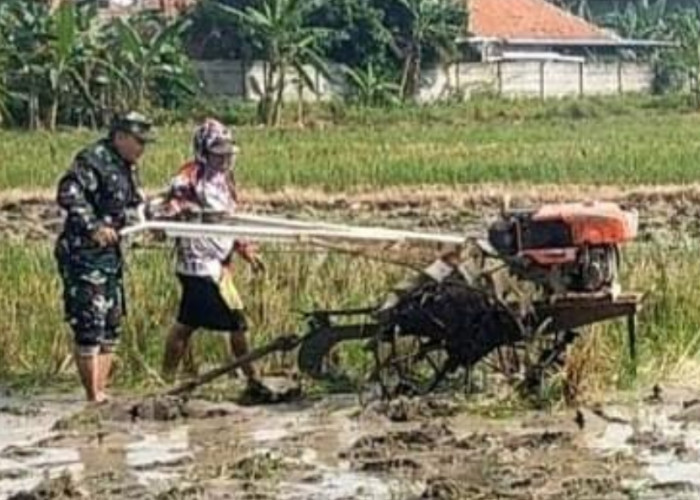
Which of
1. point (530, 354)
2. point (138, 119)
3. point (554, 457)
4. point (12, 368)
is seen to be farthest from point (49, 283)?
point (554, 457)

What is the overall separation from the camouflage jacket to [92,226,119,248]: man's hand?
3 cm

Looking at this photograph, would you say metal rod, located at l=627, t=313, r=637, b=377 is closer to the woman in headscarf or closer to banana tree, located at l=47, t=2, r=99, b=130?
the woman in headscarf

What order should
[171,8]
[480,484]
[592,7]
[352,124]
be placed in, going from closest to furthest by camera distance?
[480,484] < [352,124] < [171,8] < [592,7]

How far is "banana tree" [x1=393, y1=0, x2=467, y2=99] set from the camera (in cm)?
4569

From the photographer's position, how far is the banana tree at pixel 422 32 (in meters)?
45.7

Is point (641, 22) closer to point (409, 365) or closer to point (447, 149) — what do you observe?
point (447, 149)

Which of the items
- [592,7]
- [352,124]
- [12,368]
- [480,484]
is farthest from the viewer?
[592,7]

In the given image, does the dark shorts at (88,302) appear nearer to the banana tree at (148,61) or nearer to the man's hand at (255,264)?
the man's hand at (255,264)

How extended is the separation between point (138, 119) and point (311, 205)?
44.2 ft

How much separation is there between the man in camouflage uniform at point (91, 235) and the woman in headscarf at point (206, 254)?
413mm

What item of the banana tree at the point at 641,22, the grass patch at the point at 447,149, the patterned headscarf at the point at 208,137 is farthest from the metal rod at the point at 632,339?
the banana tree at the point at 641,22

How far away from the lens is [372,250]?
9.01 meters

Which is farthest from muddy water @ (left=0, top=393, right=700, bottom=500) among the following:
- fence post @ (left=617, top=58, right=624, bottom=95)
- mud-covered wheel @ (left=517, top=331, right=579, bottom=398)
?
fence post @ (left=617, top=58, right=624, bottom=95)

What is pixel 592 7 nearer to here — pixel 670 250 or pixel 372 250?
pixel 670 250
